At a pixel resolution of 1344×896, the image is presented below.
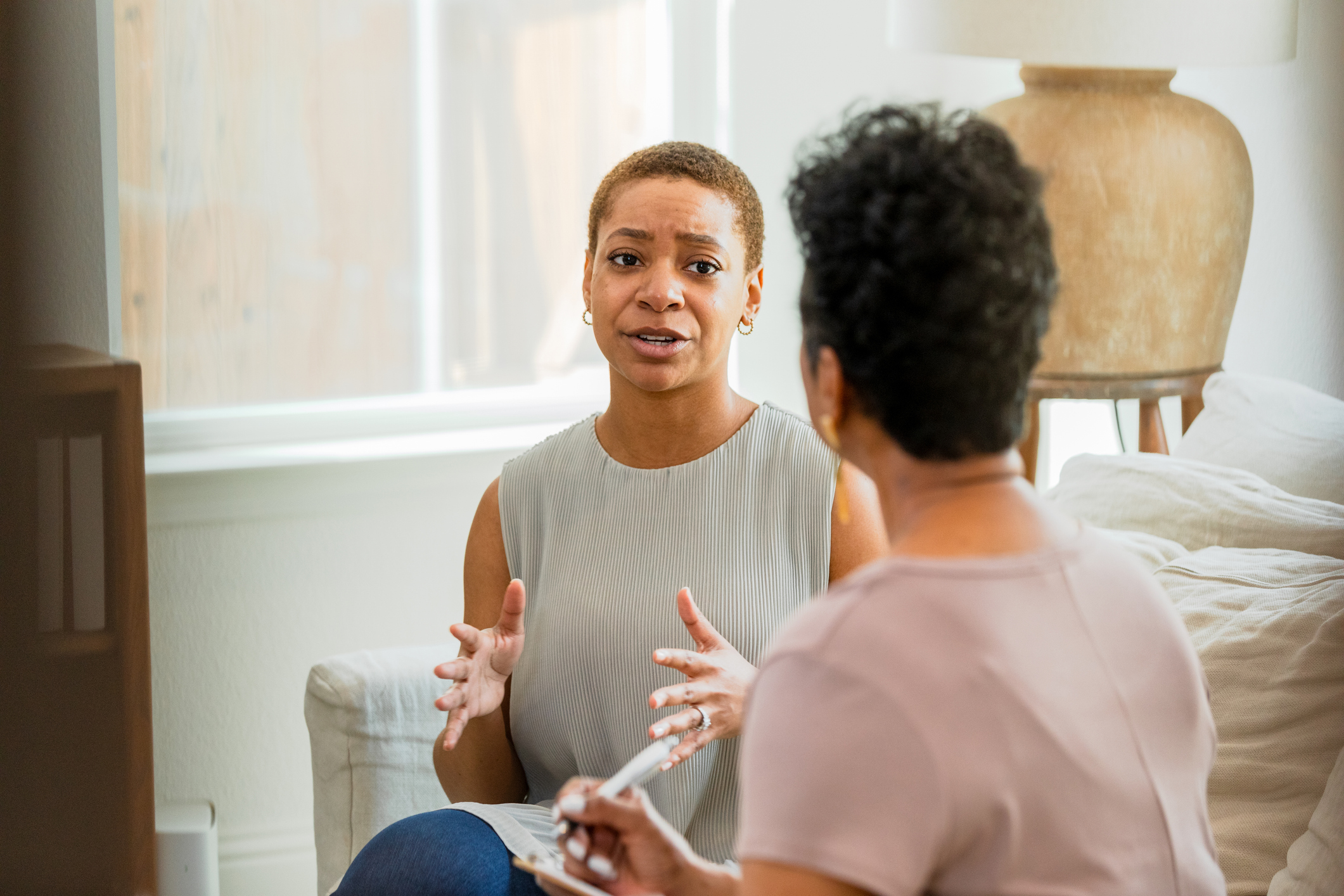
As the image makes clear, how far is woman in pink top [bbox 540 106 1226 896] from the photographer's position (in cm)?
65

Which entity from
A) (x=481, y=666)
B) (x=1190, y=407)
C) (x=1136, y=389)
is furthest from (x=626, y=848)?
(x=1190, y=407)

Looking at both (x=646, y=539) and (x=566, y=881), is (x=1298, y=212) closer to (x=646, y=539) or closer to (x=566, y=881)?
(x=646, y=539)

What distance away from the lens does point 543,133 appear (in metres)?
2.50

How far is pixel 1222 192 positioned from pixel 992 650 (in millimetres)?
1397

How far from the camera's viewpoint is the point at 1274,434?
1.59 metres

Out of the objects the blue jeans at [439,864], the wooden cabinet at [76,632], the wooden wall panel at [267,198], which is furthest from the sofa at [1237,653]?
the wooden wall panel at [267,198]

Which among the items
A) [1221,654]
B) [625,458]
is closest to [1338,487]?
[1221,654]

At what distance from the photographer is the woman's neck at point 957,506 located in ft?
2.35

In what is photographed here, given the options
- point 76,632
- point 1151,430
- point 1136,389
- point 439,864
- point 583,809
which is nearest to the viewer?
point 583,809

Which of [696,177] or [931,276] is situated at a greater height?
[696,177]

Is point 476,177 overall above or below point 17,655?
above

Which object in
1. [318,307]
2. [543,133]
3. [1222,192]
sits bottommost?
[318,307]

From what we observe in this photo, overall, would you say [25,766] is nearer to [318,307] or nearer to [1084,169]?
[318,307]

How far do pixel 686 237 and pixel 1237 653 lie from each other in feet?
2.41
